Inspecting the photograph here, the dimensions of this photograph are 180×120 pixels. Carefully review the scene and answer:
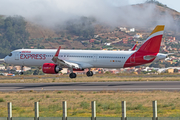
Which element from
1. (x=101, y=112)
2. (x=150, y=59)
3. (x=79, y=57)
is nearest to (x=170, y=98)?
(x=101, y=112)

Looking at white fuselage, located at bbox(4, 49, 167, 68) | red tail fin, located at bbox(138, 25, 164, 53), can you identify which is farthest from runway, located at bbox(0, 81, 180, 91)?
white fuselage, located at bbox(4, 49, 167, 68)

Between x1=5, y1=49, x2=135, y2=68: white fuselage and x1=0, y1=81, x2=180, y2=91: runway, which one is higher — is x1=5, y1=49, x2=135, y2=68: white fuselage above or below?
above

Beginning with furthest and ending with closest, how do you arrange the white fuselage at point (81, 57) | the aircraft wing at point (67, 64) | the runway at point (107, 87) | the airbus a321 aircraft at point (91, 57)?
1. the white fuselage at point (81, 57)
2. the airbus a321 aircraft at point (91, 57)
3. the aircraft wing at point (67, 64)
4. the runway at point (107, 87)

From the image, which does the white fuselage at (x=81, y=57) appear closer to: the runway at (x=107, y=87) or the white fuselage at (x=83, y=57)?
the white fuselage at (x=83, y=57)

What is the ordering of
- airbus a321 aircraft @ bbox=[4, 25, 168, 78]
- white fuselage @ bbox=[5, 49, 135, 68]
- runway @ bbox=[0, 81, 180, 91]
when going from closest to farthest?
runway @ bbox=[0, 81, 180, 91] → airbus a321 aircraft @ bbox=[4, 25, 168, 78] → white fuselage @ bbox=[5, 49, 135, 68]

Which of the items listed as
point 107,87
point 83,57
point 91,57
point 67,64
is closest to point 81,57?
point 83,57

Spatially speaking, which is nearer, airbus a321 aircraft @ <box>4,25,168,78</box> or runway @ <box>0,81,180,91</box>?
runway @ <box>0,81,180,91</box>

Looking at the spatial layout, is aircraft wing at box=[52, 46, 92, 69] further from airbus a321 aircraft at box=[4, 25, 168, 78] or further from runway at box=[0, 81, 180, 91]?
runway at box=[0, 81, 180, 91]

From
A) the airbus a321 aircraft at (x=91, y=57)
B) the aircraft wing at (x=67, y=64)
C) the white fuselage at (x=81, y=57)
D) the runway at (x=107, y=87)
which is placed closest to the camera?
the runway at (x=107, y=87)

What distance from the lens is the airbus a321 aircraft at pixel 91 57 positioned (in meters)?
50.6

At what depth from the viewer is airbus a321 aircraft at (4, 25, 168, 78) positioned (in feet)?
166

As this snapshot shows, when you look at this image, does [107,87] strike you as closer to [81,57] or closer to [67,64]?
[67,64]

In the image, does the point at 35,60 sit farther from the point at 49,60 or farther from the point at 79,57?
the point at 79,57

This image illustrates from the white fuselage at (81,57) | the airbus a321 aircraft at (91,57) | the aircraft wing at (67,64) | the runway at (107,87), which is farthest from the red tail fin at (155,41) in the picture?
the aircraft wing at (67,64)
